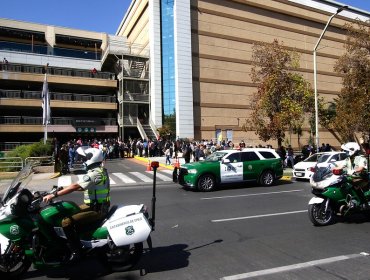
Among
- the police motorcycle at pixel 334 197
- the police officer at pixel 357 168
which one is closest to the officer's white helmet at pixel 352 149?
the police officer at pixel 357 168

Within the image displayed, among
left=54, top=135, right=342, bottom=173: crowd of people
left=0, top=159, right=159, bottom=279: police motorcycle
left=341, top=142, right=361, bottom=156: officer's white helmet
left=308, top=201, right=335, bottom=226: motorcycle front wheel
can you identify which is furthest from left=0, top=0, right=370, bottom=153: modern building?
left=0, top=159, right=159, bottom=279: police motorcycle

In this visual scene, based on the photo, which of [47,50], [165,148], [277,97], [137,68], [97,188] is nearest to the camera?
[97,188]

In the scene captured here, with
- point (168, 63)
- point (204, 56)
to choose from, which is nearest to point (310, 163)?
point (168, 63)

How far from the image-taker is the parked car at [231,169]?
1421 centimetres

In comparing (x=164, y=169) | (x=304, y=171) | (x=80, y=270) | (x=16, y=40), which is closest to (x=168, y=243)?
(x=80, y=270)

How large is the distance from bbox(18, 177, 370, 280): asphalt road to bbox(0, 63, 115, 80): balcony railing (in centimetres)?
3634

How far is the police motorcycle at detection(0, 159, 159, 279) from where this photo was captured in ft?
15.9

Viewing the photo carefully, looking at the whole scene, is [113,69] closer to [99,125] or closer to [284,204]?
[99,125]

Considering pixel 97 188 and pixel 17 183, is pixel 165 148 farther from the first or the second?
pixel 17 183

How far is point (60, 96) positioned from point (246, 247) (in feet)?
129

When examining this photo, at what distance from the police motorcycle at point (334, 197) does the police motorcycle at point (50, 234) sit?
4.21 m

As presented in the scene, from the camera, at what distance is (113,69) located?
47312mm

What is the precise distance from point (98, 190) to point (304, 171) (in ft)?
43.0

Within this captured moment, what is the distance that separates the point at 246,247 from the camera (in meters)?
6.42
